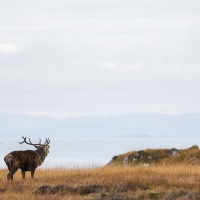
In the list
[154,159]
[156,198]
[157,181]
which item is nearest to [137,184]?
[157,181]

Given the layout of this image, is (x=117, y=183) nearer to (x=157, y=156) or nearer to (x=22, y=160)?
(x=22, y=160)

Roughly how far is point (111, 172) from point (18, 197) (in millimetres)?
7957

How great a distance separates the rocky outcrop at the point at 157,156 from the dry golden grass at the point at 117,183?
938 cm

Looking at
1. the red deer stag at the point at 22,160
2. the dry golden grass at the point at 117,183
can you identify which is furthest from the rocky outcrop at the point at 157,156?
the red deer stag at the point at 22,160

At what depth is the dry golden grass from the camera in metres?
22.5

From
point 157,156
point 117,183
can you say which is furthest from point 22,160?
point 157,156

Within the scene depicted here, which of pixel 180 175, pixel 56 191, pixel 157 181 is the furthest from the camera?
pixel 180 175

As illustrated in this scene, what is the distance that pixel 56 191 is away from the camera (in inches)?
947

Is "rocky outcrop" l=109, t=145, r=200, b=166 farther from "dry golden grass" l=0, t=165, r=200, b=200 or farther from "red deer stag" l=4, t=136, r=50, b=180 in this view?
"red deer stag" l=4, t=136, r=50, b=180

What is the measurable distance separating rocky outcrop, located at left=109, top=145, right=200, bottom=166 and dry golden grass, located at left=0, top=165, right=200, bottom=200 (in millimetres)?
9382

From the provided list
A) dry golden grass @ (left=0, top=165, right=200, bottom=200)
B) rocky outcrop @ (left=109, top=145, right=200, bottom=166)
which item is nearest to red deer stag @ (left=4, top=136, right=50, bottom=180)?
dry golden grass @ (left=0, top=165, right=200, bottom=200)

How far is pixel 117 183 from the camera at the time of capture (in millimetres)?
24828

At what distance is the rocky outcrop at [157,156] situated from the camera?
4034cm

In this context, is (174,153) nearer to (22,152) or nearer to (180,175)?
(180,175)
